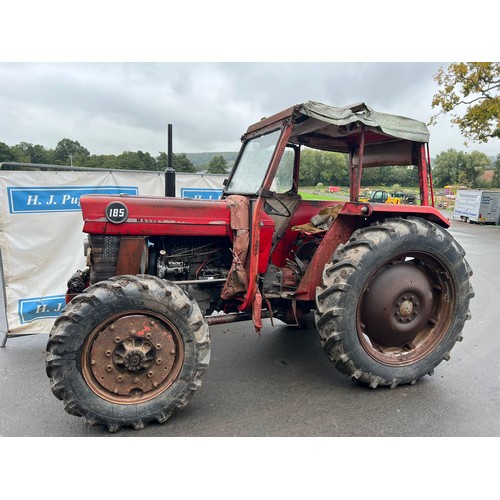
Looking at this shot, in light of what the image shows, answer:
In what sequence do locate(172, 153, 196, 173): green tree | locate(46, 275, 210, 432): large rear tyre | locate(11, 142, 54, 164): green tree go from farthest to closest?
locate(11, 142, 54, 164): green tree → locate(172, 153, 196, 173): green tree → locate(46, 275, 210, 432): large rear tyre

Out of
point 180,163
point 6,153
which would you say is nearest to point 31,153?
point 6,153

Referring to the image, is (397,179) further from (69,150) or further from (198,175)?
(69,150)

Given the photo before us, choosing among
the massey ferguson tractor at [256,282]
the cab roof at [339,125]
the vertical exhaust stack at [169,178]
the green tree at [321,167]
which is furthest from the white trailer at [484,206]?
the vertical exhaust stack at [169,178]

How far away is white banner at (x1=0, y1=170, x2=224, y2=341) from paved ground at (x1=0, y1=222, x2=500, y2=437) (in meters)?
0.56

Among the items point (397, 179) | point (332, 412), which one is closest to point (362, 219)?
point (397, 179)

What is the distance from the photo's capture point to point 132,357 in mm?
2729

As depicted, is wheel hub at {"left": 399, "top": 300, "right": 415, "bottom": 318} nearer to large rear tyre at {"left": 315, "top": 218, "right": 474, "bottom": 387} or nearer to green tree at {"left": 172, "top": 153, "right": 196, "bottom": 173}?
large rear tyre at {"left": 315, "top": 218, "right": 474, "bottom": 387}

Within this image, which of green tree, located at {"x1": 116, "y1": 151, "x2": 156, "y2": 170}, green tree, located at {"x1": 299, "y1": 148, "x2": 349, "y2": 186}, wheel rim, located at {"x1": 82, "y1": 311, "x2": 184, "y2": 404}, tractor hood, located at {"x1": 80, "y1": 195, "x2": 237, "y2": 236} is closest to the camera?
wheel rim, located at {"x1": 82, "y1": 311, "x2": 184, "y2": 404}

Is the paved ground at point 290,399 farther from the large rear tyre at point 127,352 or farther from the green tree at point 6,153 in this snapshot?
the green tree at point 6,153

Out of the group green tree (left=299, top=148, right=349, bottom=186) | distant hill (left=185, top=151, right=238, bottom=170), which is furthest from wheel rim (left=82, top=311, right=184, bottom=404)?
green tree (left=299, top=148, right=349, bottom=186)

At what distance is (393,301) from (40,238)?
15.4 ft

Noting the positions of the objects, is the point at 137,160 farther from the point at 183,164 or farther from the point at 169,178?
the point at 169,178

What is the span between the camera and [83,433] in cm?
273

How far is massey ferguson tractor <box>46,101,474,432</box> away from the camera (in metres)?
2.70
